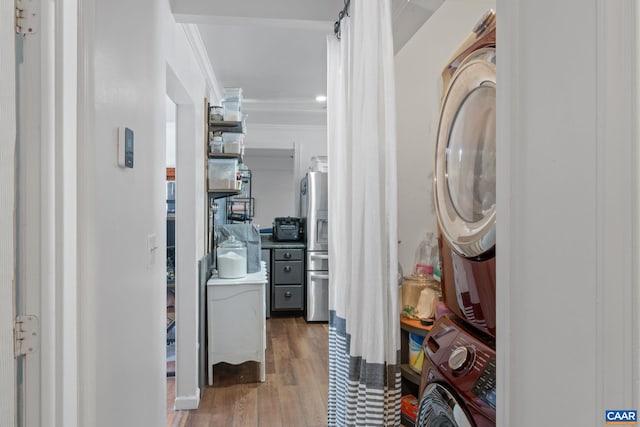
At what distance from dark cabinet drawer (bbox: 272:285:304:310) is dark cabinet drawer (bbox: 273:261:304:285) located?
0.23ft

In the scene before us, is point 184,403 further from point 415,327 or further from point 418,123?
point 418,123

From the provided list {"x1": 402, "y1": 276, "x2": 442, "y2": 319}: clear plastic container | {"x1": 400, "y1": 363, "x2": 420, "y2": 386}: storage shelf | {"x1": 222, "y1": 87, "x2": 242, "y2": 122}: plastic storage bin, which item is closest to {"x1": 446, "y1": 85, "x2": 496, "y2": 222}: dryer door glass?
{"x1": 402, "y1": 276, "x2": 442, "y2": 319}: clear plastic container

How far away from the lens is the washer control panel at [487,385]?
928mm

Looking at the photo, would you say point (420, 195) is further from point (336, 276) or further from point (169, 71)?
point (169, 71)

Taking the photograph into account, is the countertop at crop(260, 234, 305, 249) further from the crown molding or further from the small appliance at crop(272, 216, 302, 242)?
the crown molding

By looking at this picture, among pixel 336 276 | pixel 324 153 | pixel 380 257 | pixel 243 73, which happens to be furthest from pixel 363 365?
pixel 324 153

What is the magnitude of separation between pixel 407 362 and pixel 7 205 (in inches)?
71.2

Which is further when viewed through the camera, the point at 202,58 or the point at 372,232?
the point at 202,58

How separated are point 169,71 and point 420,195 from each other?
61.6 inches

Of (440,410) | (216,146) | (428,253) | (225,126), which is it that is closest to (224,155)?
(216,146)

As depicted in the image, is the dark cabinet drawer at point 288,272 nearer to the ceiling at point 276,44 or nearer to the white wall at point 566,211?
the ceiling at point 276,44

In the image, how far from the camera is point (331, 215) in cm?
217

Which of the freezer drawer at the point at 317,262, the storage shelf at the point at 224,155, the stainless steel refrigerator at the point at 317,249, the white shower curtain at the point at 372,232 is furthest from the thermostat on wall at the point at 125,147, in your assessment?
the freezer drawer at the point at 317,262

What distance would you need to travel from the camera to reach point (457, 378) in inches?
41.9
